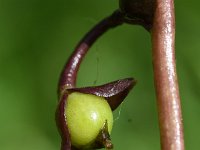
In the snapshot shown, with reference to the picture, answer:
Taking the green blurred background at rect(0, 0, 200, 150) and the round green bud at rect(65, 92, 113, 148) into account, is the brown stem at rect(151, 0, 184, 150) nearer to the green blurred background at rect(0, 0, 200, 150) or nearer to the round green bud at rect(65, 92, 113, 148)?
the round green bud at rect(65, 92, 113, 148)

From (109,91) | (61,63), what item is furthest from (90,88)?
(61,63)

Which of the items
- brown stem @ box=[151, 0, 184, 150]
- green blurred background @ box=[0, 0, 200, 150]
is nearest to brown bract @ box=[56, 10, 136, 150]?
brown stem @ box=[151, 0, 184, 150]

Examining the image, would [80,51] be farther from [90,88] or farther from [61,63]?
[61,63]

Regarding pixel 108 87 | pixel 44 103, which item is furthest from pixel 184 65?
pixel 108 87

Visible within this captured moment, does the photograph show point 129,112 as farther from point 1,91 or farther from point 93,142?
point 93,142

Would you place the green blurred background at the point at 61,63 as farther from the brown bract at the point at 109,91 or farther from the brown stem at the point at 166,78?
the brown stem at the point at 166,78

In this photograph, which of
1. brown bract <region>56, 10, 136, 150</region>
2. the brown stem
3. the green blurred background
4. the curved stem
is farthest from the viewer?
the green blurred background
